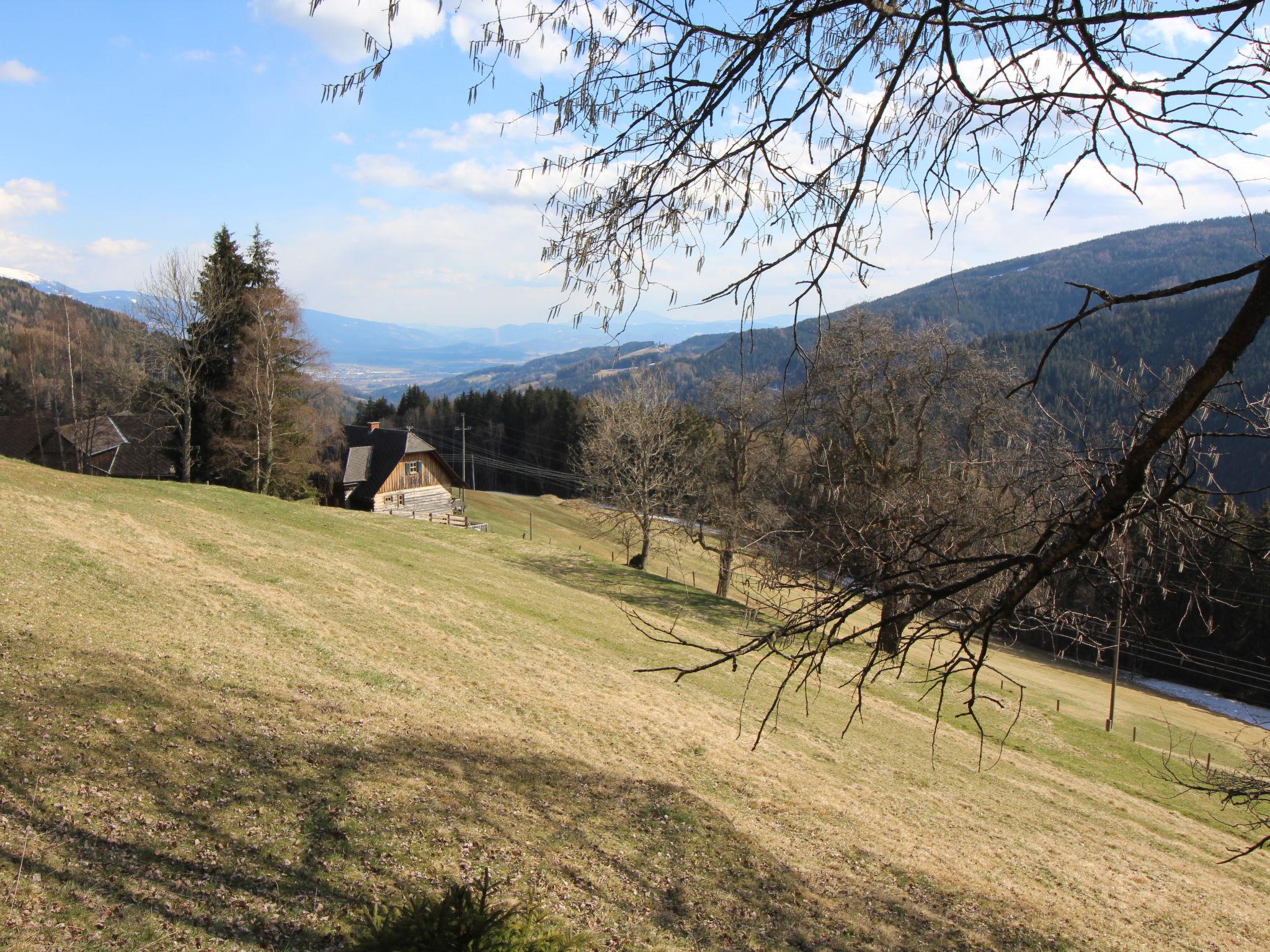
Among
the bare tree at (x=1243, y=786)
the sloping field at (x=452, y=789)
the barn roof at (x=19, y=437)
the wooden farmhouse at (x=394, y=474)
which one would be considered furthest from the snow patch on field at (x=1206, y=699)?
the barn roof at (x=19, y=437)

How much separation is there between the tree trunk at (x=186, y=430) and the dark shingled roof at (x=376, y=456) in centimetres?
1022

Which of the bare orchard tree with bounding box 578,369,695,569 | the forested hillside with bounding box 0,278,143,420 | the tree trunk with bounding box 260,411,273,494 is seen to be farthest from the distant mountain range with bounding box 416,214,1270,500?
the forested hillside with bounding box 0,278,143,420

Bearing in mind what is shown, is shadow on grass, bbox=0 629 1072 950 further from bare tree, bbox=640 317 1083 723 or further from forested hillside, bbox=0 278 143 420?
forested hillside, bbox=0 278 143 420

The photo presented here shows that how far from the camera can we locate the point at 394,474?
1555 inches

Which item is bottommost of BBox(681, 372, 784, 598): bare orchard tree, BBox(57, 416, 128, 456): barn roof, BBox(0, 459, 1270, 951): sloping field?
BBox(0, 459, 1270, 951): sloping field

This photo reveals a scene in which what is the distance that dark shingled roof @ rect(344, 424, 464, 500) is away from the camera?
1561 inches

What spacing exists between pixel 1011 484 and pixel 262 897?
16.0 ft

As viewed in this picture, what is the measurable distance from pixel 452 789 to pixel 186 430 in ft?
93.7

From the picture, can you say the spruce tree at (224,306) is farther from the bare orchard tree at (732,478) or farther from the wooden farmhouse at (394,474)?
the bare orchard tree at (732,478)

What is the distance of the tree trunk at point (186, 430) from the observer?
94.8 ft

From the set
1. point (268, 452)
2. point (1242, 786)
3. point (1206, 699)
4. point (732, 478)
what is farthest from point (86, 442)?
point (1206, 699)

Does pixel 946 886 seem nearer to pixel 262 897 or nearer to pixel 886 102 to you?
pixel 262 897

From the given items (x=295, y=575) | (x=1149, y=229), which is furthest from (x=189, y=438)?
(x=1149, y=229)

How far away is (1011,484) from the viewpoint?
3238 mm
